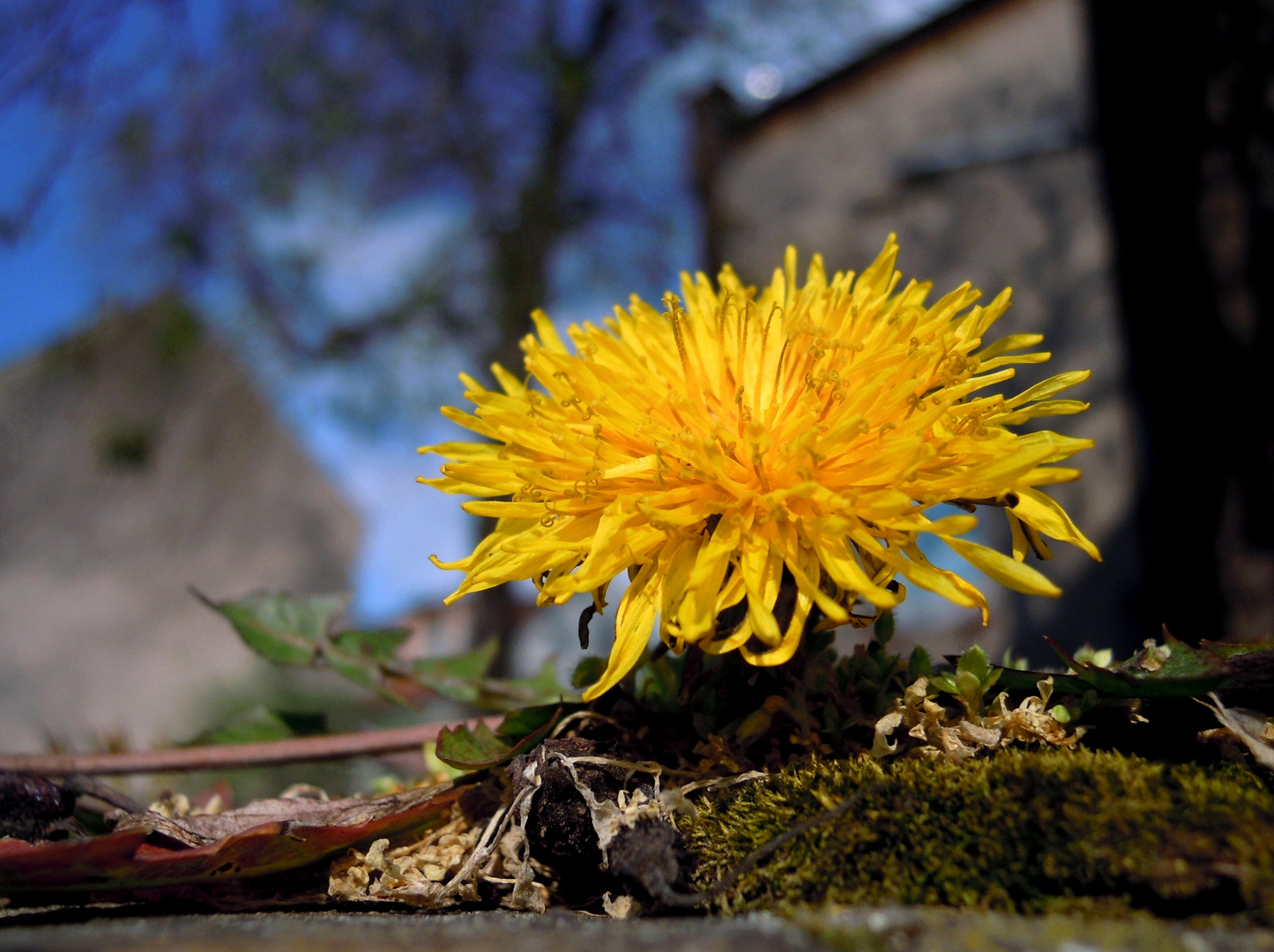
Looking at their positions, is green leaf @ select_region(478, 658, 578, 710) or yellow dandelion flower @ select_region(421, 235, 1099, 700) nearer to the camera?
yellow dandelion flower @ select_region(421, 235, 1099, 700)

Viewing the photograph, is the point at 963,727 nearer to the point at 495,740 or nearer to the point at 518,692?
the point at 495,740

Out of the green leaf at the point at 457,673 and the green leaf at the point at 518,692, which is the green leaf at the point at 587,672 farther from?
the green leaf at the point at 457,673

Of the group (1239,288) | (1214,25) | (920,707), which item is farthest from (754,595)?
(1214,25)

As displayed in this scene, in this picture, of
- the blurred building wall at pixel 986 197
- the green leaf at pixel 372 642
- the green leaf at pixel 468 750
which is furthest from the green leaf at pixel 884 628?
the blurred building wall at pixel 986 197

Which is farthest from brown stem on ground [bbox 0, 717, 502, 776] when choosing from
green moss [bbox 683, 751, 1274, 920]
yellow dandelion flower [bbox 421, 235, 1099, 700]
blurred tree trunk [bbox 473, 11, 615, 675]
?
blurred tree trunk [bbox 473, 11, 615, 675]

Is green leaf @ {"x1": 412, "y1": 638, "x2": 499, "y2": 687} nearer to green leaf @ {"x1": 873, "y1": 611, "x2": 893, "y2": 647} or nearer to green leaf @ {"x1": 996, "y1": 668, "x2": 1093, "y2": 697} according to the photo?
green leaf @ {"x1": 873, "y1": 611, "x2": 893, "y2": 647}

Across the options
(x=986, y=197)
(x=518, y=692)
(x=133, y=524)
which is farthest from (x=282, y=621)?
(x=133, y=524)
